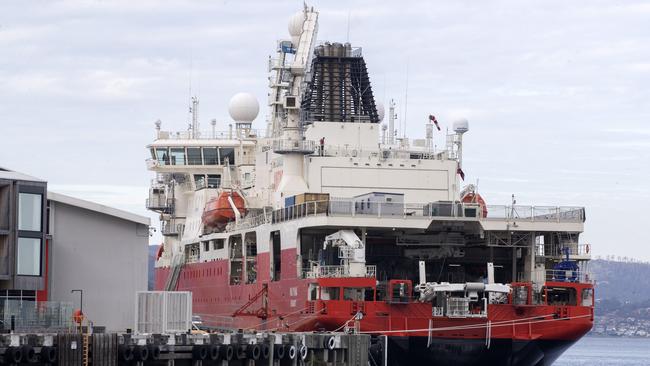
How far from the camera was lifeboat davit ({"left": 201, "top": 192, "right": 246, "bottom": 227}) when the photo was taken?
76000mm

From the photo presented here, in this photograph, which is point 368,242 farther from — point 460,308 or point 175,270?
point 175,270

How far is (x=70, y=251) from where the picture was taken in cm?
5238

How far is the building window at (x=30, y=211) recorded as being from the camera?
48781 mm

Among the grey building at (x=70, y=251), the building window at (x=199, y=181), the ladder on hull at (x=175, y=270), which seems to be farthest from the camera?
the ladder on hull at (x=175, y=270)

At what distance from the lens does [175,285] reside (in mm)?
88875

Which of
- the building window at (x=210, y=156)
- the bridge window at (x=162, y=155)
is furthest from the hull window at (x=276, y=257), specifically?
the bridge window at (x=162, y=155)

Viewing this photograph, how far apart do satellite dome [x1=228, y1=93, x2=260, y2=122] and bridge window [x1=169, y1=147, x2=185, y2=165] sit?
150 inches

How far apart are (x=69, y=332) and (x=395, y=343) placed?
60.3 ft

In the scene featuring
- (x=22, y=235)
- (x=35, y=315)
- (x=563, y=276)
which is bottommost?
(x=35, y=315)

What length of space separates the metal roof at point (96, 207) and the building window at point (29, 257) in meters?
2.53

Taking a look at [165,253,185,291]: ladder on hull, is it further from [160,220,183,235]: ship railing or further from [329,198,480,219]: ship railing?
[329,198,480,219]: ship railing

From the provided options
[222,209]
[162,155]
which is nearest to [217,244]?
[222,209]

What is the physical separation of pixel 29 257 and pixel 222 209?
28.0 metres

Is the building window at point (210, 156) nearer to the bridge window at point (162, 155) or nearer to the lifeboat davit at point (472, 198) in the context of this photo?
the bridge window at point (162, 155)
